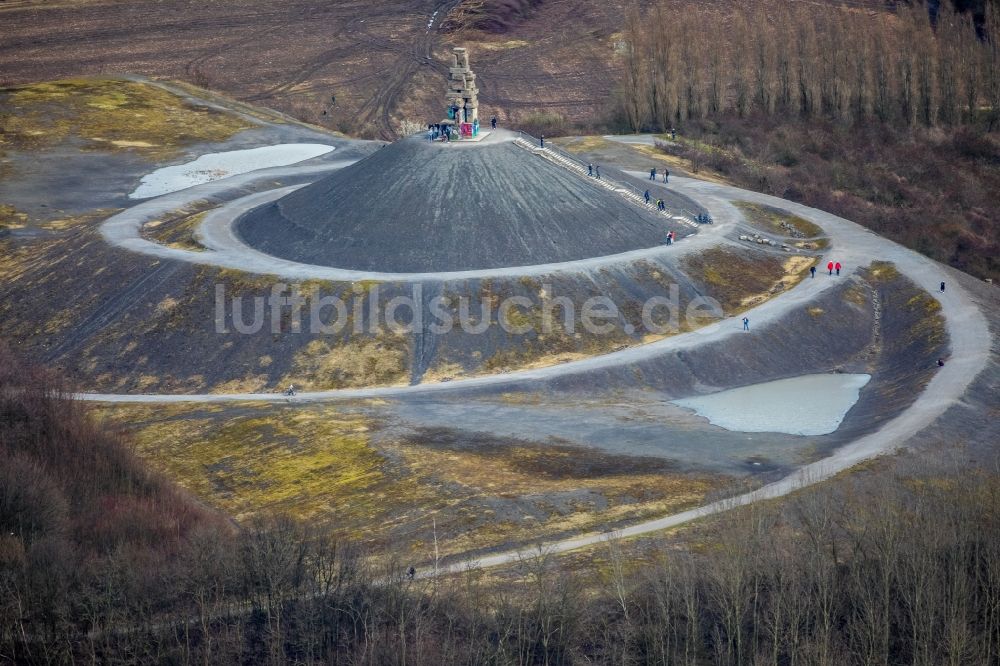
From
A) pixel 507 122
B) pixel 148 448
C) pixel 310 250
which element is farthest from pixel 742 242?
pixel 507 122

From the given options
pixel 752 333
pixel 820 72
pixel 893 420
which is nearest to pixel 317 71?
pixel 820 72

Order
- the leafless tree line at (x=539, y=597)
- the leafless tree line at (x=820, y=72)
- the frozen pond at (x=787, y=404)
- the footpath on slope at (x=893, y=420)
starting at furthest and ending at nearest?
the leafless tree line at (x=820, y=72), the frozen pond at (x=787, y=404), the footpath on slope at (x=893, y=420), the leafless tree line at (x=539, y=597)

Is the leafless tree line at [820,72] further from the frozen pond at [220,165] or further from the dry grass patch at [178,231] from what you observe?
the dry grass patch at [178,231]

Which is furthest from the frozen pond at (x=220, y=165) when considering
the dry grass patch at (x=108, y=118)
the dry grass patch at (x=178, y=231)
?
the dry grass patch at (x=178, y=231)

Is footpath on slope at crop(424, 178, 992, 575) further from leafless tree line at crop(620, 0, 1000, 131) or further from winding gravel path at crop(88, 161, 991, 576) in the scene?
leafless tree line at crop(620, 0, 1000, 131)

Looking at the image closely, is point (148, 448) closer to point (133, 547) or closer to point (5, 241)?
point (133, 547)
